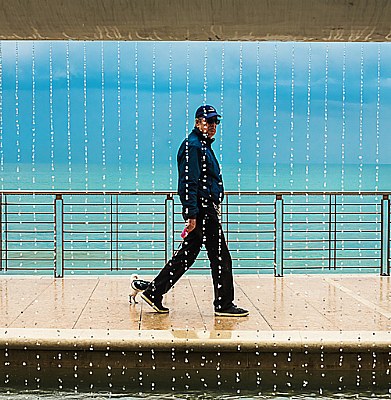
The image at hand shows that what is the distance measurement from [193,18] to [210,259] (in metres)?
3.57

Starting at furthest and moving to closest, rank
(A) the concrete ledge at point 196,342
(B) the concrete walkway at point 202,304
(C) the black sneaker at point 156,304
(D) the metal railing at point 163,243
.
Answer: (D) the metal railing at point 163,243
(C) the black sneaker at point 156,304
(B) the concrete walkway at point 202,304
(A) the concrete ledge at point 196,342

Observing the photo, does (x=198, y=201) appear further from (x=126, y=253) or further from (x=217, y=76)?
(x=126, y=253)

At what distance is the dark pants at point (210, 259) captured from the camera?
6805mm

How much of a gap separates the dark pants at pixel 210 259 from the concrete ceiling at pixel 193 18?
128 inches

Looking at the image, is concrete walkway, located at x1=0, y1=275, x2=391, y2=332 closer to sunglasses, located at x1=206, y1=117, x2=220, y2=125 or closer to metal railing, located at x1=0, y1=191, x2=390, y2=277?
metal railing, located at x1=0, y1=191, x2=390, y2=277

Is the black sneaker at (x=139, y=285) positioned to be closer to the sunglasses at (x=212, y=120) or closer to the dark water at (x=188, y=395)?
the sunglasses at (x=212, y=120)

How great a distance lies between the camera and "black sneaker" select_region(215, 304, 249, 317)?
683 centimetres

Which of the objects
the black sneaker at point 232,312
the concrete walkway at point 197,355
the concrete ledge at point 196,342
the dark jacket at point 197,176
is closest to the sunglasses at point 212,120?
the dark jacket at point 197,176

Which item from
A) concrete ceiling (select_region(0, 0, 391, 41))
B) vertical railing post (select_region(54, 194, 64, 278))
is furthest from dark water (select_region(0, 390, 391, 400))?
vertical railing post (select_region(54, 194, 64, 278))

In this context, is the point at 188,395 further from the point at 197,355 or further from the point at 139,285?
the point at 139,285

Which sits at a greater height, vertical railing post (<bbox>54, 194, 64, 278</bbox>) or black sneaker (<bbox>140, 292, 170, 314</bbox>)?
vertical railing post (<bbox>54, 194, 64, 278</bbox>)

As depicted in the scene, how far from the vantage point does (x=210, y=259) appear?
22.5 ft

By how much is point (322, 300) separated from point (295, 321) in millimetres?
1170

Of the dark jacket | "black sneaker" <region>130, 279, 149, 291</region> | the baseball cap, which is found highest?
the baseball cap
